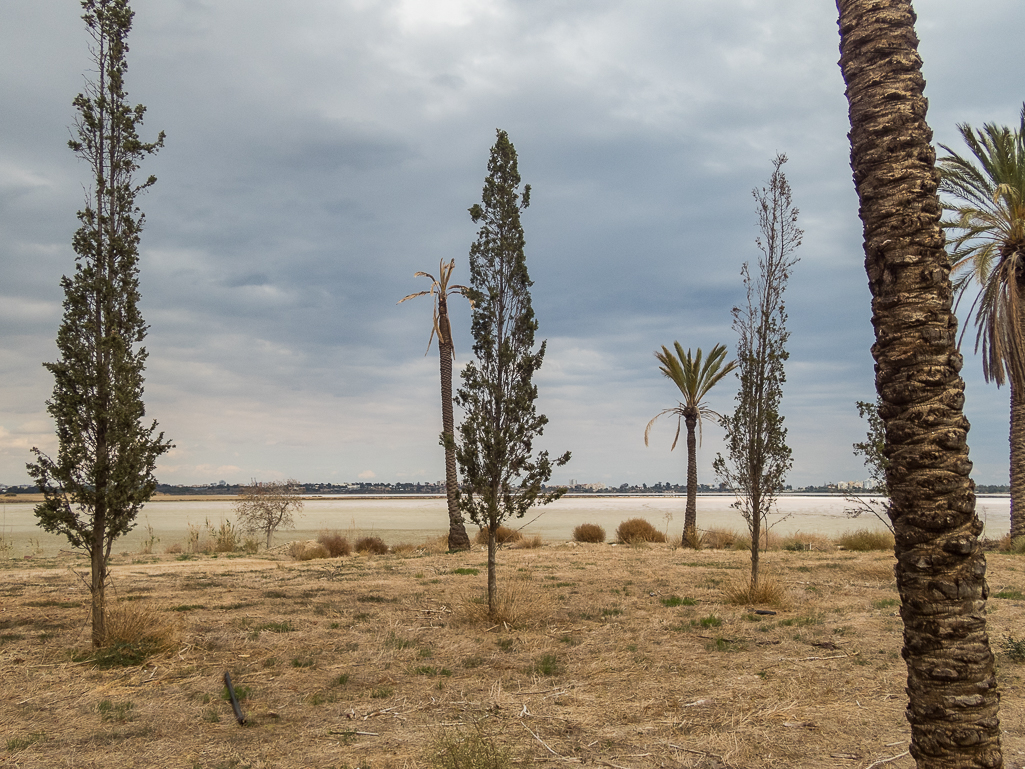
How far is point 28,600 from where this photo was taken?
11398 mm

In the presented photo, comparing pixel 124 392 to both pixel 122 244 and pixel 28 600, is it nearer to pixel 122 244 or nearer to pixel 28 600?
pixel 122 244

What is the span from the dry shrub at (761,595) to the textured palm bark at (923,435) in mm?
8167

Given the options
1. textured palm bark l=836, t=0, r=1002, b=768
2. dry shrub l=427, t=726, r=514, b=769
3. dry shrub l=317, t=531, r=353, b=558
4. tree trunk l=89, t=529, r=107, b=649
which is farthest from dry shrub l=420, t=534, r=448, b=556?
textured palm bark l=836, t=0, r=1002, b=768

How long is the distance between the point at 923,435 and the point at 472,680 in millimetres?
5380

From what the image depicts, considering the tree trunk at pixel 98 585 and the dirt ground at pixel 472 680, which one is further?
the tree trunk at pixel 98 585

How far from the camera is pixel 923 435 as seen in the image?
10.6ft

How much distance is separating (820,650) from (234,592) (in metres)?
10.4

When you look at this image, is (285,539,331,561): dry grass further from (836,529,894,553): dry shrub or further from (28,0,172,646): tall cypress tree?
(836,529,894,553): dry shrub

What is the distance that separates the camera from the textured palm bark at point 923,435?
313cm

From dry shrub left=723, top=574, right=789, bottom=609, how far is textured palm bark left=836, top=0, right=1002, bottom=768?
8167 millimetres

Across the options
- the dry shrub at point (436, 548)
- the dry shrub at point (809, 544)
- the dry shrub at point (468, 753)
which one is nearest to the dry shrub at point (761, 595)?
the dry shrub at point (468, 753)

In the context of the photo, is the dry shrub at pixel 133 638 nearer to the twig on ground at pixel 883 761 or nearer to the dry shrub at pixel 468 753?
the dry shrub at pixel 468 753

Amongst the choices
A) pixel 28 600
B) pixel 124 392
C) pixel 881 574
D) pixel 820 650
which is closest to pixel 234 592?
pixel 28 600

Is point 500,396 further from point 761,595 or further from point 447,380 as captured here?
point 447,380
